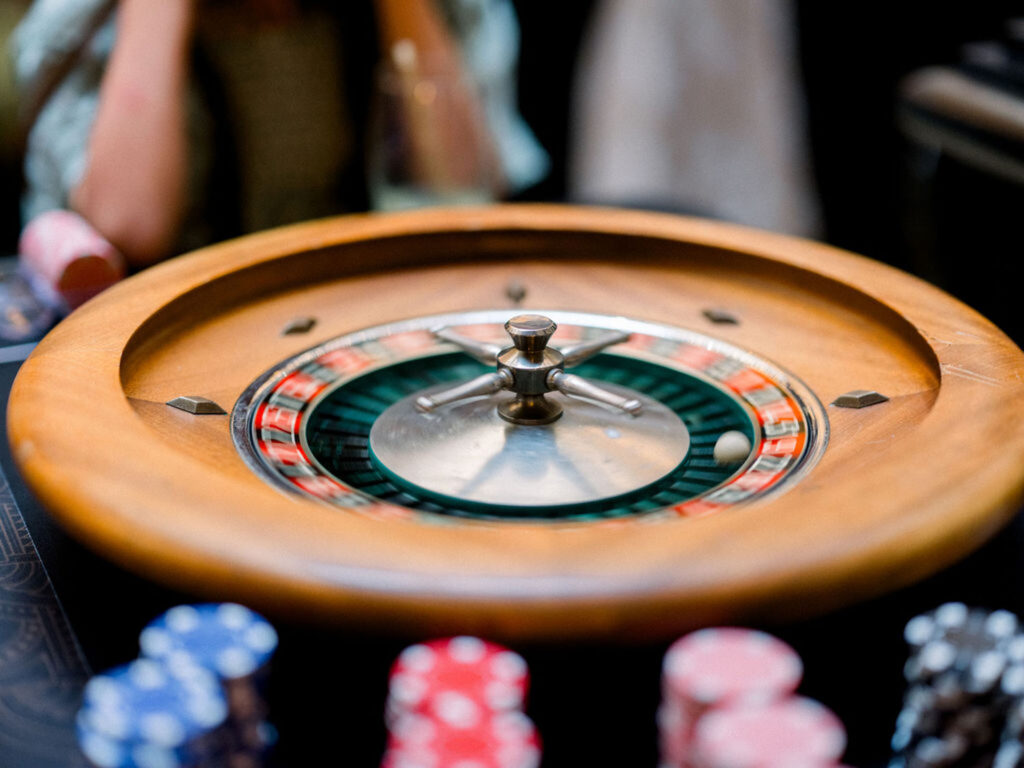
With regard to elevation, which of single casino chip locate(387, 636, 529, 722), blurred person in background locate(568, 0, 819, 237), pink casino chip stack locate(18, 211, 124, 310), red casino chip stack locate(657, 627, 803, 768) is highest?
red casino chip stack locate(657, 627, 803, 768)

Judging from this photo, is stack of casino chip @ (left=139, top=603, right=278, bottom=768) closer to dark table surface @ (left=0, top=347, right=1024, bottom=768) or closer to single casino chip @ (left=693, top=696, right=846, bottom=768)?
dark table surface @ (left=0, top=347, right=1024, bottom=768)

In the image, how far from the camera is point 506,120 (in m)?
2.71

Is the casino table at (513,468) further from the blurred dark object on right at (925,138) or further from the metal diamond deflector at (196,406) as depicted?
the blurred dark object on right at (925,138)

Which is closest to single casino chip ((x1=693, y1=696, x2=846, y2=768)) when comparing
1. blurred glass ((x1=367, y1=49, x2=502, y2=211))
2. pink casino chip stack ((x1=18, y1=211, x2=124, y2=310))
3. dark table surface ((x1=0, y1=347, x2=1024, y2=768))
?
dark table surface ((x1=0, y1=347, x2=1024, y2=768))

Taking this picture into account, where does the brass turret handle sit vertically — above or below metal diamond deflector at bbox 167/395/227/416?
above

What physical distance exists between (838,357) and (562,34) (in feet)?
8.55


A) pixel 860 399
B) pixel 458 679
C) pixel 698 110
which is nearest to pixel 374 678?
pixel 458 679

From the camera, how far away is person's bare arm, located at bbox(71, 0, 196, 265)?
1.90 meters

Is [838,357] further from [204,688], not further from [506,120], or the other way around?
[506,120]

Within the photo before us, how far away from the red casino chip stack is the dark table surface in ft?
0.21

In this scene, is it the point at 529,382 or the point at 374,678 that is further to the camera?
the point at 529,382

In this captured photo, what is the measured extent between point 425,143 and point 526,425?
945 millimetres

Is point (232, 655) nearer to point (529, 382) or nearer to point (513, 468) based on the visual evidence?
point (513, 468)

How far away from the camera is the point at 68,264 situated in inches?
59.7
